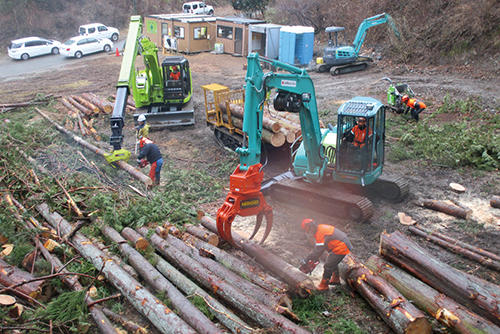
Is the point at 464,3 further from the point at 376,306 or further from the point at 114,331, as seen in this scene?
the point at 114,331

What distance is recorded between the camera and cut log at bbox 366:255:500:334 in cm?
461

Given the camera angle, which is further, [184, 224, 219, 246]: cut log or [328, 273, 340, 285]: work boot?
[184, 224, 219, 246]: cut log

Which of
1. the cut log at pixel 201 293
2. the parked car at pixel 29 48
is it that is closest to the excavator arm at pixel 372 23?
the cut log at pixel 201 293

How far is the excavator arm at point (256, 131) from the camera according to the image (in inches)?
244

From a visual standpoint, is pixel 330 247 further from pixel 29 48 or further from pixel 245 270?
pixel 29 48

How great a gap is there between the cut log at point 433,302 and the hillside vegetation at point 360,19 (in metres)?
15.0

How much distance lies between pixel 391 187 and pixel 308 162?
214cm

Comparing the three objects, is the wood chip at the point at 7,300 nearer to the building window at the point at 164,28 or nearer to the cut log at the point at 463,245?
the cut log at the point at 463,245

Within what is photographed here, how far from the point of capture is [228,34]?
27.1m

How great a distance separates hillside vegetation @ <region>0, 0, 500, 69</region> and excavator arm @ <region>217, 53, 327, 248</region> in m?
13.5

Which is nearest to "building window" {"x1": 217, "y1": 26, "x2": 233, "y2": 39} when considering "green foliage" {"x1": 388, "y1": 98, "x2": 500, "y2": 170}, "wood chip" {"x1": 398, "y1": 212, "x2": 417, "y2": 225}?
"green foliage" {"x1": 388, "y1": 98, "x2": 500, "y2": 170}

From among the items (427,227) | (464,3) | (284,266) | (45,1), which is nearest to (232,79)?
(464,3)

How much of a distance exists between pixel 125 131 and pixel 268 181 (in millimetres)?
7564

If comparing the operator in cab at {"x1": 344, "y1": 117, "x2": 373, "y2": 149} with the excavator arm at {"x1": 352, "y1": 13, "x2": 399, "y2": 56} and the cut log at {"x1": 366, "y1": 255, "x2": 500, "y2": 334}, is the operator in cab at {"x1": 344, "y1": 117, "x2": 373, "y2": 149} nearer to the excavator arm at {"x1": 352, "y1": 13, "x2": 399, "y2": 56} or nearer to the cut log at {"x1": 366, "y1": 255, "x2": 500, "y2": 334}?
the cut log at {"x1": 366, "y1": 255, "x2": 500, "y2": 334}
